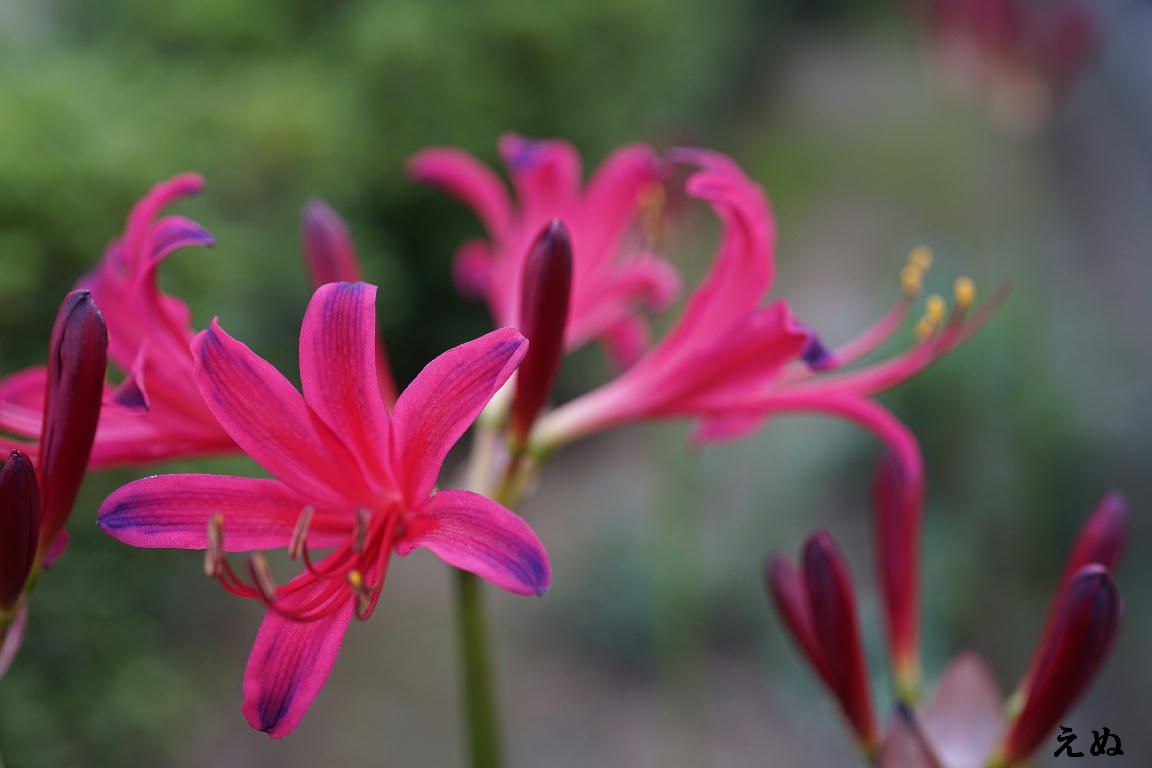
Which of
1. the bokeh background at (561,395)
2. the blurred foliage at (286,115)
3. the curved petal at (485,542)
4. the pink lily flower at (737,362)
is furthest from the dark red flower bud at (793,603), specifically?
the blurred foliage at (286,115)

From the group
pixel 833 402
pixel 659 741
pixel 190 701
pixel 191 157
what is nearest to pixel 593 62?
pixel 191 157

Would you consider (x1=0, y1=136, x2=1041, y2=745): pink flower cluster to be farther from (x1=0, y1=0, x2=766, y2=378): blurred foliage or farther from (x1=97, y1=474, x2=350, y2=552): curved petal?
(x1=0, y1=0, x2=766, y2=378): blurred foliage

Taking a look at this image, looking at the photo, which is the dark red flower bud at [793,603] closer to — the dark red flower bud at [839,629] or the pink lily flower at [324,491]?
the dark red flower bud at [839,629]

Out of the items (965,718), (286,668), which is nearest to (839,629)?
(965,718)

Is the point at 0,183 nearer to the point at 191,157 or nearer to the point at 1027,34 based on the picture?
the point at 191,157

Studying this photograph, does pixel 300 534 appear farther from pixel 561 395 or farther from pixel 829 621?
pixel 561 395

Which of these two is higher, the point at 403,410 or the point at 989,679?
the point at 403,410
